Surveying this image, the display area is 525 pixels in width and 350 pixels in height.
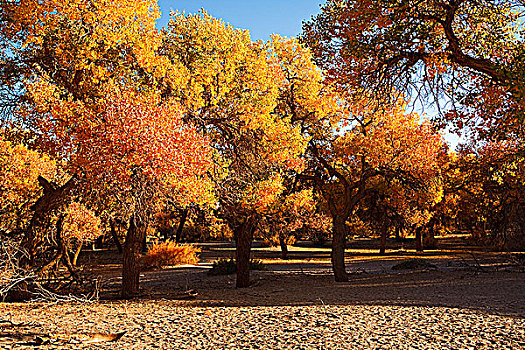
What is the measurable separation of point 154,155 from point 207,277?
42.7ft

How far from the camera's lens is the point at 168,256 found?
25.0m

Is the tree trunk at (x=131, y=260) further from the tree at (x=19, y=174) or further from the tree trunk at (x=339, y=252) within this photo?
the tree trunk at (x=339, y=252)

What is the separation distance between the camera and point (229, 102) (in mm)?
12102

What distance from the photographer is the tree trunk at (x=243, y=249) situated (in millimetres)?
15180

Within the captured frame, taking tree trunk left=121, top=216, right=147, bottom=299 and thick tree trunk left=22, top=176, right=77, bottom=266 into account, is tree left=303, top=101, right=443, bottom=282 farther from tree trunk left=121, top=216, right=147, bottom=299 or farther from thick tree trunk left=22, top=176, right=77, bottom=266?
thick tree trunk left=22, top=176, right=77, bottom=266

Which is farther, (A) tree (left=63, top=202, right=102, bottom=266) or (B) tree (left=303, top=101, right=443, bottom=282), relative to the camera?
(A) tree (left=63, top=202, right=102, bottom=266)

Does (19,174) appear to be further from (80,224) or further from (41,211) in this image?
(80,224)

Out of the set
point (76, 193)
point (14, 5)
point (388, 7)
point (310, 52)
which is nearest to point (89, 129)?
point (76, 193)

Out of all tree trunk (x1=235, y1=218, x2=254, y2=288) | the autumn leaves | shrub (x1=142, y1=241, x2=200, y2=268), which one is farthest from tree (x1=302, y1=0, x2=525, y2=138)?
shrub (x1=142, y1=241, x2=200, y2=268)

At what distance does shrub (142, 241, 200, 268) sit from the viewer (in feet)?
80.6

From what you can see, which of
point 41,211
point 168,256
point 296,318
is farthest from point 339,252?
point 168,256

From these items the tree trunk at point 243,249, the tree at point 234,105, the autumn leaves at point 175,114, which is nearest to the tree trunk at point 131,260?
the autumn leaves at point 175,114

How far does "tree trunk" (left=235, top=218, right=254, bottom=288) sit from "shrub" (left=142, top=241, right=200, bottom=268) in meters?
10.2

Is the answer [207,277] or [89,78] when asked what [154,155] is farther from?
[207,277]
